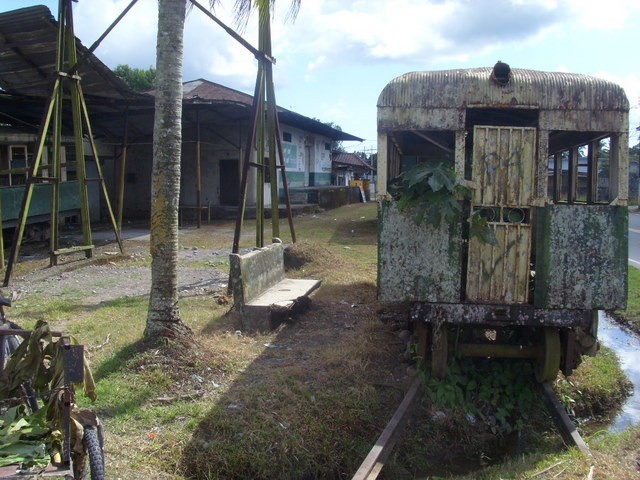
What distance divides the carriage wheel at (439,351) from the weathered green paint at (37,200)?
38.4 ft

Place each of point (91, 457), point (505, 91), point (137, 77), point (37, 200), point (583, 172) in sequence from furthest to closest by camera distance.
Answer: point (137, 77), point (37, 200), point (583, 172), point (505, 91), point (91, 457)

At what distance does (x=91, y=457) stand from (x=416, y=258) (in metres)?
3.00

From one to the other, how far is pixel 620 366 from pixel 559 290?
2.92 metres

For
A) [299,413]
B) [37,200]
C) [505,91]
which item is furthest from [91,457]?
[37,200]

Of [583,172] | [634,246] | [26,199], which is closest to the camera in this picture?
[583,172]

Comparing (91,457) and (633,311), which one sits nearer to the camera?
(91,457)

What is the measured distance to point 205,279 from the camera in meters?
10.6

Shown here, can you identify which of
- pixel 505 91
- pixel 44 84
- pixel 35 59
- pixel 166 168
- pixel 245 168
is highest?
pixel 35 59

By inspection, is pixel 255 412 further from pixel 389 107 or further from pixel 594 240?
pixel 594 240

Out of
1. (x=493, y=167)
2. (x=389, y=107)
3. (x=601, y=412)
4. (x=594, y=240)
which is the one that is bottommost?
(x=601, y=412)

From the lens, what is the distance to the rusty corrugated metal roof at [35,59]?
1259 centimetres

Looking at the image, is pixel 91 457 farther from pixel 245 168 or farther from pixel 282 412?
pixel 245 168

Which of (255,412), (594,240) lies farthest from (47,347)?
(594,240)

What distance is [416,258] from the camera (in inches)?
202
